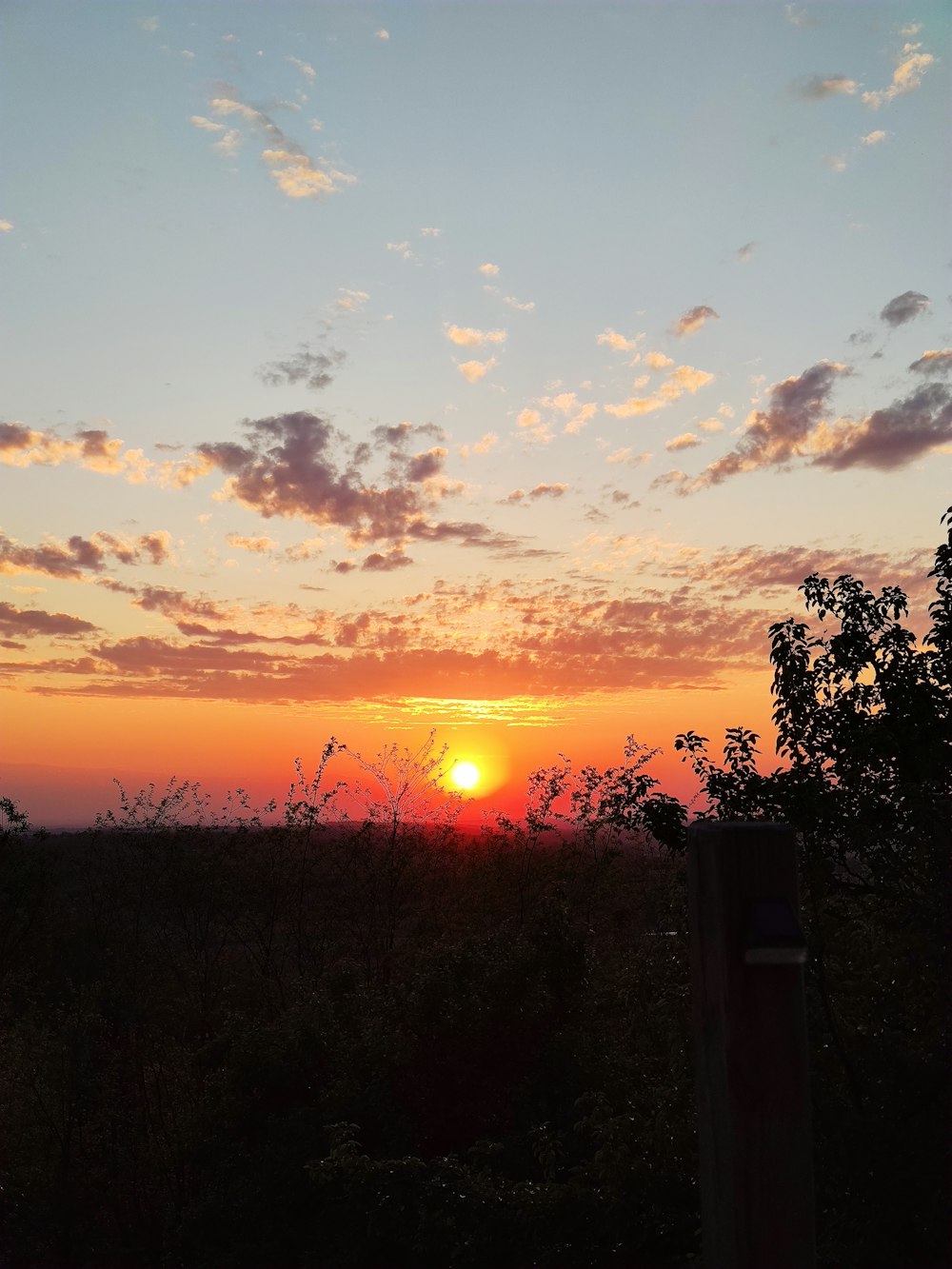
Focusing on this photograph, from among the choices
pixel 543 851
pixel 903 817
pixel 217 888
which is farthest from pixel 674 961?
pixel 217 888

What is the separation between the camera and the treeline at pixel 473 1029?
6535mm

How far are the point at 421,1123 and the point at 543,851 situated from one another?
9.30 meters

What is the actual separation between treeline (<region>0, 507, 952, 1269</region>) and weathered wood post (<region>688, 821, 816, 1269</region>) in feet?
15.0

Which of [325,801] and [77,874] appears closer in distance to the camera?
[325,801]

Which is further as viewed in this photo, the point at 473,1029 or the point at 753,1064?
the point at 473,1029

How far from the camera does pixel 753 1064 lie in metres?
1.43

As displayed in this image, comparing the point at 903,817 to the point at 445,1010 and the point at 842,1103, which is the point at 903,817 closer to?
the point at 842,1103

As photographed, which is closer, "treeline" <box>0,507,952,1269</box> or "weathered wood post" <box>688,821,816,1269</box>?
"weathered wood post" <box>688,821,816,1269</box>

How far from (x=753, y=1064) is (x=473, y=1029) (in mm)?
11498

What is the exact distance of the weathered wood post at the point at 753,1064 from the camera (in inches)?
55.1

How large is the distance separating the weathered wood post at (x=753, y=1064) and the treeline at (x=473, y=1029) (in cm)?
457

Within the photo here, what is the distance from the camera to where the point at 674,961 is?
361 inches

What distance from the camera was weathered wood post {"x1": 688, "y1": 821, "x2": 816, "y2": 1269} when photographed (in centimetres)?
140

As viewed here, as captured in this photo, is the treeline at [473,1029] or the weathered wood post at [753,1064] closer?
the weathered wood post at [753,1064]
